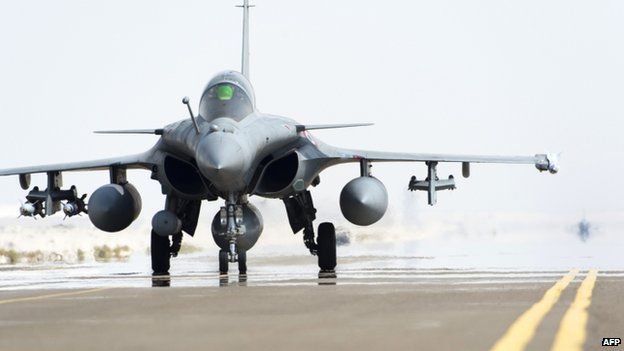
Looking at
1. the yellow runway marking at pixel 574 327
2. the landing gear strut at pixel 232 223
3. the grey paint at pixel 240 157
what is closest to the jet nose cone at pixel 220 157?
the grey paint at pixel 240 157

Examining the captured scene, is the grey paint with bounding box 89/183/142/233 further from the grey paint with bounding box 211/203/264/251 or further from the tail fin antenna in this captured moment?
the tail fin antenna

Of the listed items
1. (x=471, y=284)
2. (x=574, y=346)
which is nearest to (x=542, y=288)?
(x=471, y=284)

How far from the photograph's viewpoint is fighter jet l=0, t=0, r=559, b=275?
2134 centimetres

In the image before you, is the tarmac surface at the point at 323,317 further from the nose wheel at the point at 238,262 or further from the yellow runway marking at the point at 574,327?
the nose wheel at the point at 238,262

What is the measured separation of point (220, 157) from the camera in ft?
64.7

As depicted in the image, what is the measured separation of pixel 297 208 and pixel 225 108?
3.98 meters

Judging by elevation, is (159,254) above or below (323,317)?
above

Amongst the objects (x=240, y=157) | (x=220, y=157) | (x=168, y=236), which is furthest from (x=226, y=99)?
(x=168, y=236)

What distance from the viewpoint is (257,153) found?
22016 mm

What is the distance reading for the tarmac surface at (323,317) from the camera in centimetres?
776

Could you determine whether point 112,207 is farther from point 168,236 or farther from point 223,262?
point 223,262

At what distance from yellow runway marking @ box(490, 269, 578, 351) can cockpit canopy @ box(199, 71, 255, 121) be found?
10.1 metres

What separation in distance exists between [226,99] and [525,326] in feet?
45.7

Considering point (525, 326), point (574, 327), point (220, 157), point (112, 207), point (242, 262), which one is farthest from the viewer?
point (242, 262)
